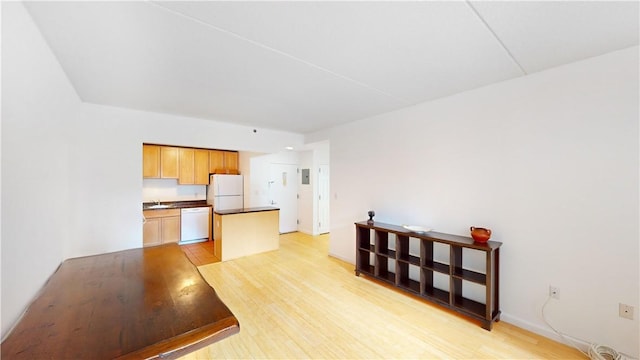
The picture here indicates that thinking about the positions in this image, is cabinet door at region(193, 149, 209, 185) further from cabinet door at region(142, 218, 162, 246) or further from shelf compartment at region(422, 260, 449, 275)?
shelf compartment at region(422, 260, 449, 275)

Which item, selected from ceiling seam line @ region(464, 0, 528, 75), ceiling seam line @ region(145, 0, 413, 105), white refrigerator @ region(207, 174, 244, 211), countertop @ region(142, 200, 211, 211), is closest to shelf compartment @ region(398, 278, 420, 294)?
ceiling seam line @ region(145, 0, 413, 105)

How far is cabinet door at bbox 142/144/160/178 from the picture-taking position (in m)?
4.80

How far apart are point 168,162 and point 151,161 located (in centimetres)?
30

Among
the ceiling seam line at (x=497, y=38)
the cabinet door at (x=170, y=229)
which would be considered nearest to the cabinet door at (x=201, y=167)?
the cabinet door at (x=170, y=229)

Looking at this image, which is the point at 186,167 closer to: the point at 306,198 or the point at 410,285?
the point at 306,198

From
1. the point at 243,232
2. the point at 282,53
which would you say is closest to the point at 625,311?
the point at 282,53

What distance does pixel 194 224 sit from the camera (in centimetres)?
527

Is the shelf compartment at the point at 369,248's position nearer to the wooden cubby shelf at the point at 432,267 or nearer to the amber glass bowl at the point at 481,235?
the wooden cubby shelf at the point at 432,267

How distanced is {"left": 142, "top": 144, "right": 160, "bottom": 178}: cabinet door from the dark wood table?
358cm

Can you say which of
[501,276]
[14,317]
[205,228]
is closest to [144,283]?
[14,317]

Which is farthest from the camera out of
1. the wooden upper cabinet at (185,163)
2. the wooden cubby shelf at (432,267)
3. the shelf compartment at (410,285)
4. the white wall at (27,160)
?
the wooden upper cabinet at (185,163)

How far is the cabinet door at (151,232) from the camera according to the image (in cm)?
473

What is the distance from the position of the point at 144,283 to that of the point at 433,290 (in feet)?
9.18

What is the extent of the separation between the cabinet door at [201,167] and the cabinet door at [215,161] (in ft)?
0.28
